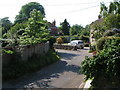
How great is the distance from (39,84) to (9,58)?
2.85 metres

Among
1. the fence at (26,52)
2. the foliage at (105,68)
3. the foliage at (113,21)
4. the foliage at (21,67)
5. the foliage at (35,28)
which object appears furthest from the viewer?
the foliage at (113,21)

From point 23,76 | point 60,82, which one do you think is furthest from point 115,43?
point 23,76

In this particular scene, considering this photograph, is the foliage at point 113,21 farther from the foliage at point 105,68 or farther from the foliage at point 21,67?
the foliage at point 105,68

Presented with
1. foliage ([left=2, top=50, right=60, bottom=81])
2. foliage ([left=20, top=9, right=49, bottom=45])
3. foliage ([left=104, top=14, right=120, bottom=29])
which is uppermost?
foliage ([left=104, top=14, right=120, bottom=29])

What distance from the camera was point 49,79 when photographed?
8086 millimetres

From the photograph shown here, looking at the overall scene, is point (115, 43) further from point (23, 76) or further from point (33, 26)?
point (33, 26)

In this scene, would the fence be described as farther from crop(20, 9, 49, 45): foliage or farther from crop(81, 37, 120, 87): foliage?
crop(81, 37, 120, 87): foliage

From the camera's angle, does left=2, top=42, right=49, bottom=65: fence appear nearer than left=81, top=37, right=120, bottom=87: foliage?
No

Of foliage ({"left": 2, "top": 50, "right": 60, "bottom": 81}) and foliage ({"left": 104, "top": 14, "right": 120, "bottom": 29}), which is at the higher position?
foliage ({"left": 104, "top": 14, "right": 120, "bottom": 29})

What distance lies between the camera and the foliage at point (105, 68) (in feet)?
17.2

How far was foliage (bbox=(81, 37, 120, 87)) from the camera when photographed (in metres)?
5.24

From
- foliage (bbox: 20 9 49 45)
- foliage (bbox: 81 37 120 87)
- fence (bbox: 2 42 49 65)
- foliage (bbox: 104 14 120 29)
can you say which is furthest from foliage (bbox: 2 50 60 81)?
foliage (bbox: 104 14 120 29)

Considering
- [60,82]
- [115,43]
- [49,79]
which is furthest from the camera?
[49,79]

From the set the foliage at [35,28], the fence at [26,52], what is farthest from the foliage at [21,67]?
the foliage at [35,28]
